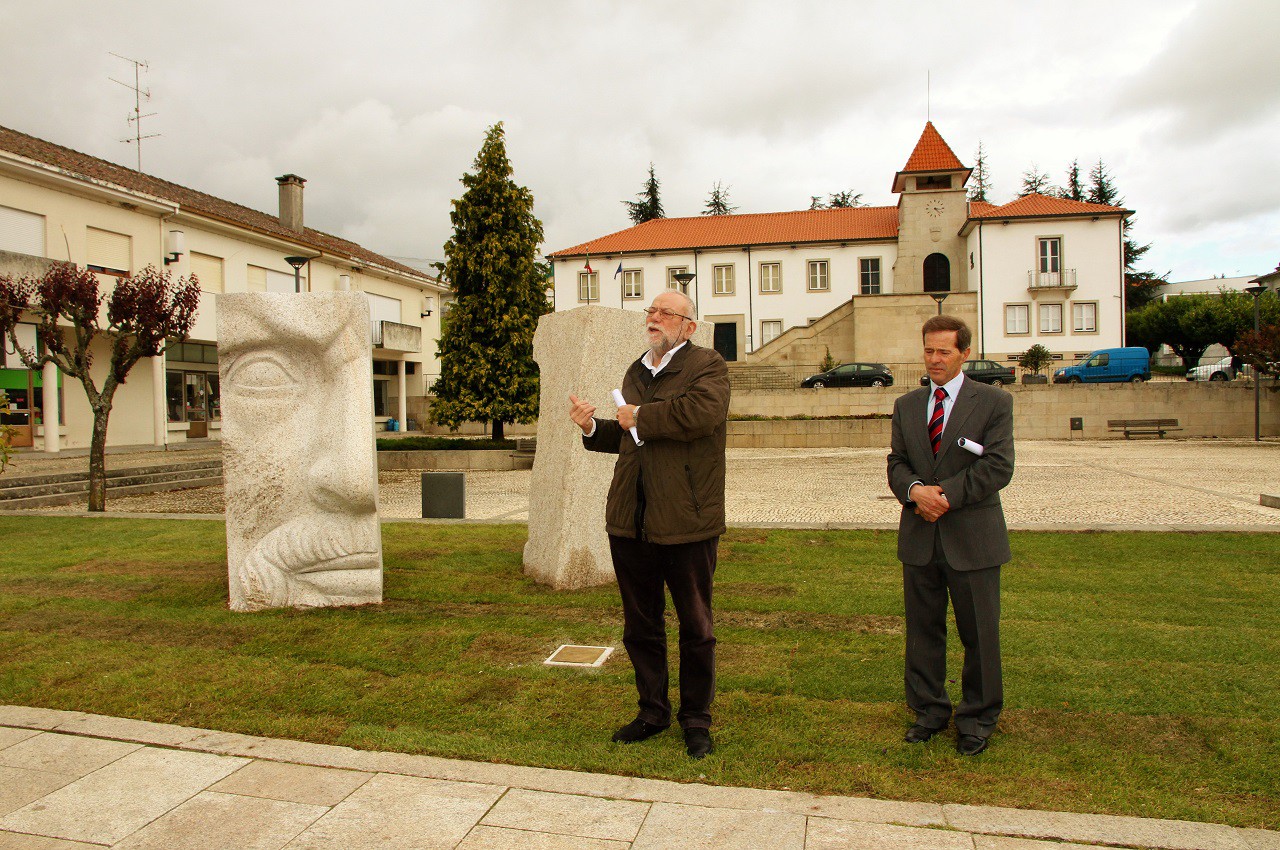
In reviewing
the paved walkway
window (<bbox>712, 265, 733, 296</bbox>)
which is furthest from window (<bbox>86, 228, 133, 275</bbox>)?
window (<bbox>712, 265, 733, 296</bbox>)

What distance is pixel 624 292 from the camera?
50219 mm

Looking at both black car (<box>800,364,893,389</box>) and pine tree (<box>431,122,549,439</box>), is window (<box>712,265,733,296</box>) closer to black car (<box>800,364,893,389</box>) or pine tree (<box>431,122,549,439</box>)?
black car (<box>800,364,893,389</box>)

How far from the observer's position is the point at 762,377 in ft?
126

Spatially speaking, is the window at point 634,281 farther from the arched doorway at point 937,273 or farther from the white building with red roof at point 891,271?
the arched doorway at point 937,273

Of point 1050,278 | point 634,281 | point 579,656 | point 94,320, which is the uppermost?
point 634,281

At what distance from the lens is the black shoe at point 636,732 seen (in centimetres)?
354

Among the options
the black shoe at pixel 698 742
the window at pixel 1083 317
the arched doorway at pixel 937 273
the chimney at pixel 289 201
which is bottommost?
the black shoe at pixel 698 742

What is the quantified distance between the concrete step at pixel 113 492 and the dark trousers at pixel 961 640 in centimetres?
1282

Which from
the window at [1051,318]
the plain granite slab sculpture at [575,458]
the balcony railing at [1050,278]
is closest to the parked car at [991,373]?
the window at [1051,318]

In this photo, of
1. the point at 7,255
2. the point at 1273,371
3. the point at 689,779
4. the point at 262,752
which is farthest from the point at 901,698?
the point at 1273,371

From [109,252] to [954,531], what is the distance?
28.0m

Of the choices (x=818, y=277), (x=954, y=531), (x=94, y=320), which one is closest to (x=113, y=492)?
(x=94, y=320)

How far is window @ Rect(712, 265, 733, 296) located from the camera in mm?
49438

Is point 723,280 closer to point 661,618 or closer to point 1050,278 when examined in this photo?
point 1050,278
